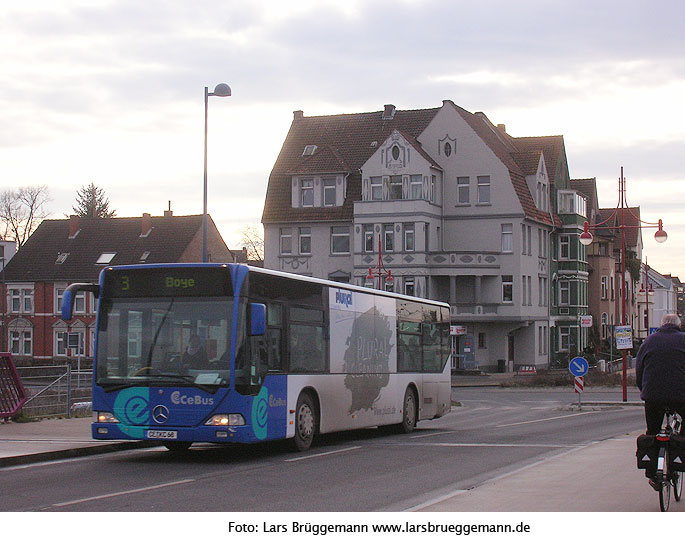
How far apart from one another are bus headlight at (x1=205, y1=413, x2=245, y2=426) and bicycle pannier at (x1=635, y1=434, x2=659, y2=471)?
7.30 metres

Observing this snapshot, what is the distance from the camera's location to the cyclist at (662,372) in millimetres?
10031

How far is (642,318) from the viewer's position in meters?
124

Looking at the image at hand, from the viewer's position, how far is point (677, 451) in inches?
389

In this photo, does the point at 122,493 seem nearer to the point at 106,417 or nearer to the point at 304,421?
the point at 106,417

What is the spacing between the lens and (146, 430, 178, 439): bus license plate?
15.9 meters

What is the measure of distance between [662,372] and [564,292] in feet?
221

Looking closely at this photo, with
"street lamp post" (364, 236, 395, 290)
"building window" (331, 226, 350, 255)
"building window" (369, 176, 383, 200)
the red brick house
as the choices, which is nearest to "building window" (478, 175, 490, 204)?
"building window" (369, 176, 383, 200)

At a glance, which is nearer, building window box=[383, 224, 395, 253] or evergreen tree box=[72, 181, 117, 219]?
building window box=[383, 224, 395, 253]

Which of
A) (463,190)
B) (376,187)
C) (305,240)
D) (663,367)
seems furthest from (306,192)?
(663,367)

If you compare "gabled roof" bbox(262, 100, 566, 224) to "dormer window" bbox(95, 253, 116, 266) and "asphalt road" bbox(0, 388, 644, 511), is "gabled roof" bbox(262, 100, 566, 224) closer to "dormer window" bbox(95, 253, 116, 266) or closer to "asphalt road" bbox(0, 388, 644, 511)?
"dormer window" bbox(95, 253, 116, 266)
